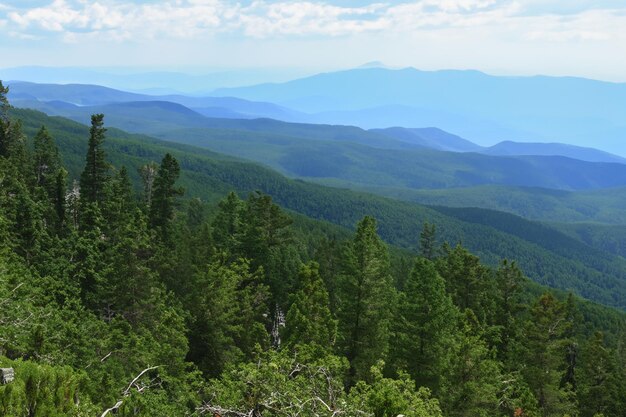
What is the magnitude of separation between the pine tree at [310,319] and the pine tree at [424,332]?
14.6ft

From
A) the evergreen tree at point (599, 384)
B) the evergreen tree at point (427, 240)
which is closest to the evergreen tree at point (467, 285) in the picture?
the evergreen tree at point (599, 384)

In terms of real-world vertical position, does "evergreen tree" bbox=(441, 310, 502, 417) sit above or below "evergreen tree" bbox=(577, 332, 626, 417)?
above

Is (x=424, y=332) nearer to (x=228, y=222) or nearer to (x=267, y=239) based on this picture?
(x=267, y=239)

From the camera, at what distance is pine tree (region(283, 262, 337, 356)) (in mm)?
29703

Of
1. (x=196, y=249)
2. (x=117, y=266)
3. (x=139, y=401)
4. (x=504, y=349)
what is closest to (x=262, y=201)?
(x=196, y=249)

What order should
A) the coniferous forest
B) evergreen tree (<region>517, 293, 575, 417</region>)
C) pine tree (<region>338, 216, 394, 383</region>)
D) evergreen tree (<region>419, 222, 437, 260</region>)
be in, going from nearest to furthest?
the coniferous forest < pine tree (<region>338, 216, 394, 383</region>) < evergreen tree (<region>517, 293, 575, 417</region>) < evergreen tree (<region>419, 222, 437, 260</region>)

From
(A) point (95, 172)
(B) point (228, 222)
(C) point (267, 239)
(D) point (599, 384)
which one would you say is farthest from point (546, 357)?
(A) point (95, 172)

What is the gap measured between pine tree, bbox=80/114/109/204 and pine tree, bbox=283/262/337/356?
27049 millimetres

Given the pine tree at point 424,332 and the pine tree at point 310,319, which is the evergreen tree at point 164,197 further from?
the pine tree at point 424,332

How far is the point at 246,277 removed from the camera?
39.3 meters

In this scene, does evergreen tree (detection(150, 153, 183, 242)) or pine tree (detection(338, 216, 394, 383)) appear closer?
pine tree (detection(338, 216, 394, 383))

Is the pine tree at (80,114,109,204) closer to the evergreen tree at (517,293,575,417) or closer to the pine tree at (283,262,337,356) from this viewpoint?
the pine tree at (283,262,337,356)

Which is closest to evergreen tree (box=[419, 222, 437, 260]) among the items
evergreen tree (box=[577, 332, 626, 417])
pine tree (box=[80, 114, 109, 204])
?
evergreen tree (box=[577, 332, 626, 417])

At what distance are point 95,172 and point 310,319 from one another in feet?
103
